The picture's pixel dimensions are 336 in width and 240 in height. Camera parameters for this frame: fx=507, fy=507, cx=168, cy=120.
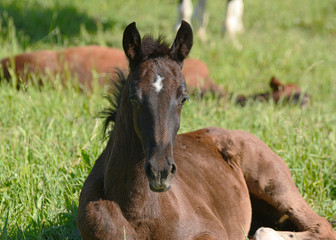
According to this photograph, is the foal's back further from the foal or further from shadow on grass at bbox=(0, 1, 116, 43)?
shadow on grass at bbox=(0, 1, 116, 43)

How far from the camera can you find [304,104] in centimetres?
697

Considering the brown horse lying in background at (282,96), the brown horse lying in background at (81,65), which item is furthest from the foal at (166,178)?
the brown horse lying in background at (81,65)

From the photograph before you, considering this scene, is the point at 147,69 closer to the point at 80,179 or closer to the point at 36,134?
the point at 80,179

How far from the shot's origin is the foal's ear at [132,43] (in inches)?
118

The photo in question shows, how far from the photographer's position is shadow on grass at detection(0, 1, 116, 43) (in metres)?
10.2

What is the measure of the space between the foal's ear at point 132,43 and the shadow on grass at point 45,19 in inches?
277

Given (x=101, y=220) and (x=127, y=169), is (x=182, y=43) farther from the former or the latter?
(x=101, y=220)

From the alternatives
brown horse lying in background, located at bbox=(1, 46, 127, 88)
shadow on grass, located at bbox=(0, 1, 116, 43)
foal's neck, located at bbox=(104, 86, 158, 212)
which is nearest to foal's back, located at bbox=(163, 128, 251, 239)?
foal's neck, located at bbox=(104, 86, 158, 212)

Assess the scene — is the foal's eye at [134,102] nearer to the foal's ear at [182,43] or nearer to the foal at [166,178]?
the foal at [166,178]

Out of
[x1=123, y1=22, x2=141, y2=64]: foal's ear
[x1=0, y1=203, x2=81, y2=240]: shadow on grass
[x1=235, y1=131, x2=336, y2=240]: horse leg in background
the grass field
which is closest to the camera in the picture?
[x1=123, y1=22, x2=141, y2=64]: foal's ear

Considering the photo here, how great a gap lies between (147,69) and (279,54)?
260 inches

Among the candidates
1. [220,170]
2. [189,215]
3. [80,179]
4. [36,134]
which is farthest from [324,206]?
[36,134]

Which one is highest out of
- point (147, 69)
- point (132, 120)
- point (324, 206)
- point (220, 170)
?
point (147, 69)

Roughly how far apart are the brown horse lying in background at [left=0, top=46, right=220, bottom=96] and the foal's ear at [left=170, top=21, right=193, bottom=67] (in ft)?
12.3
